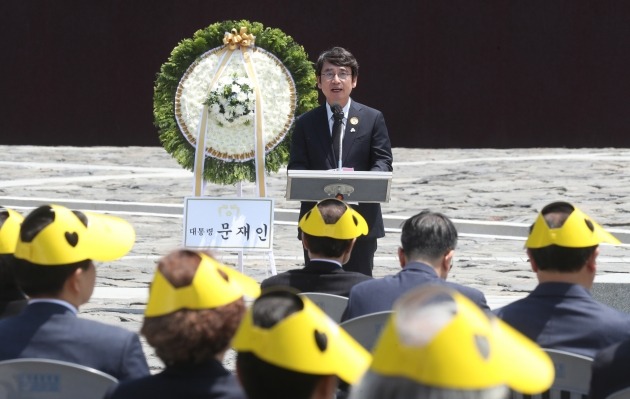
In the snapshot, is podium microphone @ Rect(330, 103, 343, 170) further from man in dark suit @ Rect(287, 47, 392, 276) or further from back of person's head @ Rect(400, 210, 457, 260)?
back of person's head @ Rect(400, 210, 457, 260)

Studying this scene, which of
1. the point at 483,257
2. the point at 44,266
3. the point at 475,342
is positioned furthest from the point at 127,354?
the point at 483,257

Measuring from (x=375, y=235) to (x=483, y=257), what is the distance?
13.6 ft

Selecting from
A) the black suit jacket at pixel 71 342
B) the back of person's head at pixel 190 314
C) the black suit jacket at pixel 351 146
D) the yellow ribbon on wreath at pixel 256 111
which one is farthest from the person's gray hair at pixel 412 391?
the yellow ribbon on wreath at pixel 256 111

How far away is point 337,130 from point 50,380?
410 cm

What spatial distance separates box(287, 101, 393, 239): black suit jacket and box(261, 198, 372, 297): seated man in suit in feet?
6.37

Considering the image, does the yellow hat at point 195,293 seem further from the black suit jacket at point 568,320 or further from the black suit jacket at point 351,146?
the black suit jacket at point 351,146

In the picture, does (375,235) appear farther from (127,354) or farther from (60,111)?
(60,111)

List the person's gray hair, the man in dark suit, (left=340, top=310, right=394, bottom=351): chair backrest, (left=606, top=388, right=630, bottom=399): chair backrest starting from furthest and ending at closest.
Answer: the man in dark suit
(left=340, top=310, right=394, bottom=351): chair backrest
(left=606, top=388, right=630, bottom=399): chair backrest
the person's gray hair

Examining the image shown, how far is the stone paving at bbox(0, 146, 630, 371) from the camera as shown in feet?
32.3

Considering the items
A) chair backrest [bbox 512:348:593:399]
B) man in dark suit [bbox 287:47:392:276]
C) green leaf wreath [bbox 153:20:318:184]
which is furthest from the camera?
green leaf wreath [bbox 153:20:318:184]

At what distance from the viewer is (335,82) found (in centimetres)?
691

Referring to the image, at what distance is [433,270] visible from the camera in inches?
173

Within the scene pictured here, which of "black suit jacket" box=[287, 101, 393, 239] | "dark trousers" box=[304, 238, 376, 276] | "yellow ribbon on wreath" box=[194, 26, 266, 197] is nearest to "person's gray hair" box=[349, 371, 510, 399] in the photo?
"dark trousers" box=[304, 238, 376, 276]

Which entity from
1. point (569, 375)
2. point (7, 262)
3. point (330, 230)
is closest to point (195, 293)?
point (569, 375)
